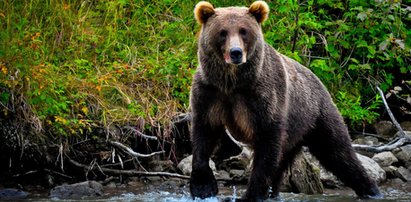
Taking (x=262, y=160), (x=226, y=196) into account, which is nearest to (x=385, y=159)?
(x=226, y=196)

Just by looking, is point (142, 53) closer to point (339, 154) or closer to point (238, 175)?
point (238, 175)

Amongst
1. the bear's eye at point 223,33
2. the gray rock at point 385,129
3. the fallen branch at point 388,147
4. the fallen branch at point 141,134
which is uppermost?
the bear's eye at point 223,33

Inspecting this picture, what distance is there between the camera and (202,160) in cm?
595

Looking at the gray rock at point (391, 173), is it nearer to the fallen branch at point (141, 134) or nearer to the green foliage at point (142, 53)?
the green foliage at point (142, 53)

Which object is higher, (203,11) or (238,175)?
(203,11)

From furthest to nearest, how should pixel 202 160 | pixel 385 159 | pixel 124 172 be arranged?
1. pixel 385 159
2. pixel 124 172
3. pixel 202 160

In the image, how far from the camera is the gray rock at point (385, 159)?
28.7ft

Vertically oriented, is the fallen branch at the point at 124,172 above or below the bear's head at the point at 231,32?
below

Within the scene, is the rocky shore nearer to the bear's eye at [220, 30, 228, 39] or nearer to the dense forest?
the dense forest

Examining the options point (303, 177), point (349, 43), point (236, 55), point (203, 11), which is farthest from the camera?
point (349, 43)

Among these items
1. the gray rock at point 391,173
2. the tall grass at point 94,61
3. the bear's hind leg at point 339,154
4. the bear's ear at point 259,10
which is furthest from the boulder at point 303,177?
the bear's ear at point 259,10

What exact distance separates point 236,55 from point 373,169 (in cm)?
334

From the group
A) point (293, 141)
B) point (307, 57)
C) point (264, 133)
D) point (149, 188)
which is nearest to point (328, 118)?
point (293, 141)

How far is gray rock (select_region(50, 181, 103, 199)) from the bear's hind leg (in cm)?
199
